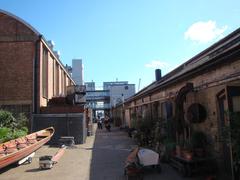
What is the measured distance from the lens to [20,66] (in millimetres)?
25375

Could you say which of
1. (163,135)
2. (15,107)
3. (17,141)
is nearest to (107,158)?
(163,135)

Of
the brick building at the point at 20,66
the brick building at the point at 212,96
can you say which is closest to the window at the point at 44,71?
the brick building at the point at 20,66

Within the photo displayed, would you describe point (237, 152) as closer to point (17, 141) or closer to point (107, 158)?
point (107, 158)

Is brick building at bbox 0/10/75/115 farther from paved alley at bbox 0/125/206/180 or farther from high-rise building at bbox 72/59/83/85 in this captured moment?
high-rise building at bbox 72/59/83/85

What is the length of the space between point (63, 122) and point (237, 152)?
18.8m

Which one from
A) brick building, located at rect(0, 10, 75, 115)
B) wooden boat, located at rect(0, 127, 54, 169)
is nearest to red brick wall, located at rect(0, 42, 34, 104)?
brick building, located at rect(0, 10, 75, 115)

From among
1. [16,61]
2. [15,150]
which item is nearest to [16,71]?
[16,61]

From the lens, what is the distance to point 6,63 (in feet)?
83.7

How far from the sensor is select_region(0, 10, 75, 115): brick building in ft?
81.5

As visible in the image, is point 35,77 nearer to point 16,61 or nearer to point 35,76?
point 35,76

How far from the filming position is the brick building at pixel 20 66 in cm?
2484

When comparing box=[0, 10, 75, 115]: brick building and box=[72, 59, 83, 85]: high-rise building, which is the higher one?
box=[72, 59, 83, 85]: high-rise building

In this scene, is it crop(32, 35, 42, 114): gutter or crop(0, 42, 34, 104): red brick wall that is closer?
crop(32, 35, 42, 114): gutter

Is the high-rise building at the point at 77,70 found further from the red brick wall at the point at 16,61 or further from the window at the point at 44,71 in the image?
the red brick wall at the point at 16,61
